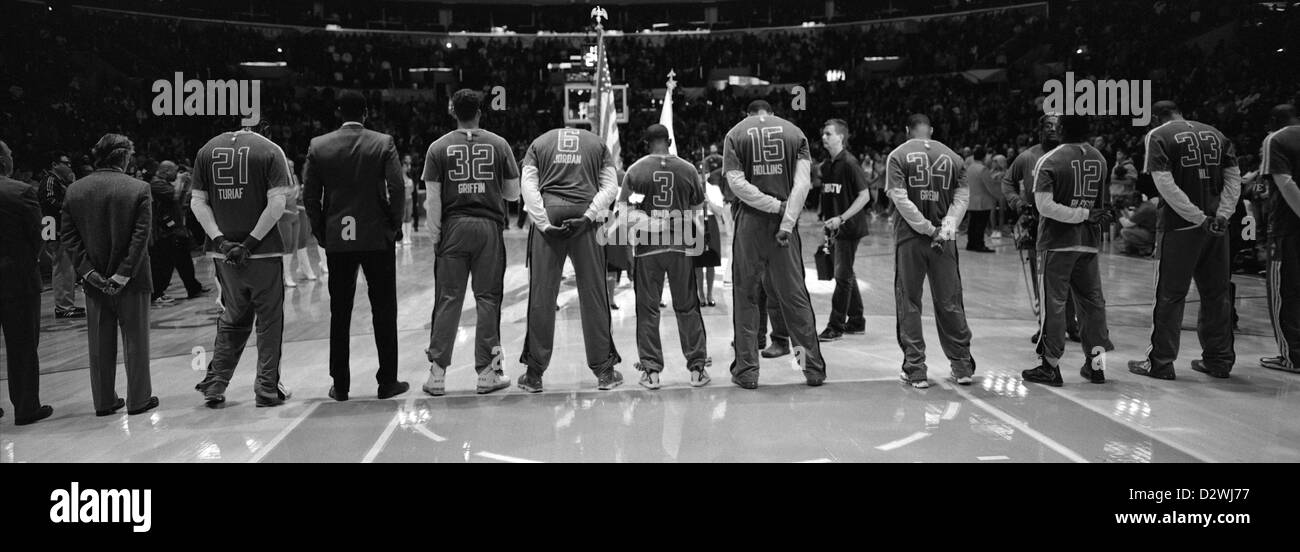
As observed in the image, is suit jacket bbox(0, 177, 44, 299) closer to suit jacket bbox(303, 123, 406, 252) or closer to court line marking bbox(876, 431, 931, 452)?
suit jacket bbox(303, 123, 406, 252)

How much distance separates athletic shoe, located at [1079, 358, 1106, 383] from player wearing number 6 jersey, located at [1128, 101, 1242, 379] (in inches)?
16.3

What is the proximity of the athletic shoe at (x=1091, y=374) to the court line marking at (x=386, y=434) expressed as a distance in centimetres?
423

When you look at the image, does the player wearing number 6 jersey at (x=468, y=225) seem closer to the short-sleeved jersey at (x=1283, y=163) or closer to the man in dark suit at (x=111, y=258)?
the man in dark suit at (x=111, y=258)

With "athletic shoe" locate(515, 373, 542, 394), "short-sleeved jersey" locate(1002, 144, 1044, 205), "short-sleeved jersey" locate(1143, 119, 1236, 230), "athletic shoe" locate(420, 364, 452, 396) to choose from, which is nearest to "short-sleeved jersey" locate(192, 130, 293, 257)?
"athletic shoe" locate(420, 364, 452, 396)

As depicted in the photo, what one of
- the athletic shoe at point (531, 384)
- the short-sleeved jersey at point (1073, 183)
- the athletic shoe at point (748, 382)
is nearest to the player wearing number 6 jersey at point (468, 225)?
the athletic shoe at point (531, 384)

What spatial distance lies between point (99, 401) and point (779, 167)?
420cm

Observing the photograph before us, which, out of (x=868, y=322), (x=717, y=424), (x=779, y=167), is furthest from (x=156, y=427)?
(x=868, y=322)

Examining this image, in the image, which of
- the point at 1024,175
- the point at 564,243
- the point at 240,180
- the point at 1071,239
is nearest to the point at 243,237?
the point at 240,180

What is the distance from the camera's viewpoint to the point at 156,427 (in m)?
4.38

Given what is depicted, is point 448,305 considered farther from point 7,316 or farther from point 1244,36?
point 1244,36

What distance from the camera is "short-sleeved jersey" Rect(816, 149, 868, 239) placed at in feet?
21.2

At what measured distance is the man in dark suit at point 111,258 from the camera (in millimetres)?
4508

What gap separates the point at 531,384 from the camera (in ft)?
16.6

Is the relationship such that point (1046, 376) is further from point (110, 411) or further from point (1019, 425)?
point (110, 411)
